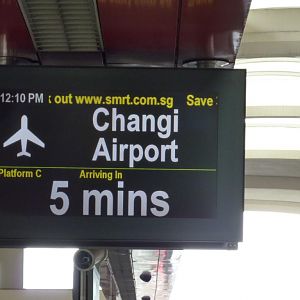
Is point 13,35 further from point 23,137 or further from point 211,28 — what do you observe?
point 211,28

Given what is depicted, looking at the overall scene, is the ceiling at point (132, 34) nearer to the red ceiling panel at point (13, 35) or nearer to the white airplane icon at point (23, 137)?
the red ceiling panel at point (13, 35)

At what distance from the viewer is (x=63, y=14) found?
462 centimetres

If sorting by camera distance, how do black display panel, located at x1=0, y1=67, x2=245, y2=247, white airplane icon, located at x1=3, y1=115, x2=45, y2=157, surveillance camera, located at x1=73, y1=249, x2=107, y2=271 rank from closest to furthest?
black display panel, located at x1=0, y1=67, x2=245, y2=247 → white airplane icon, located at x1=3, y1=115, x2=45, y2=157 → surveillance camera, located at x1=73, y1=249, x2=107, y2=271

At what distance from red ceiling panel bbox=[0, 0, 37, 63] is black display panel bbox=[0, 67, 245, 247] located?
11.9 inches

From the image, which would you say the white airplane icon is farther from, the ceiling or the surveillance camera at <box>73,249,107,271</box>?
the surveillance camera at <box>73,249,107,271</box>

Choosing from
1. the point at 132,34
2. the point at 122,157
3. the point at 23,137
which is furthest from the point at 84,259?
the point at 132,34

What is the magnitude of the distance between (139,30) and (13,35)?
831 millimetres

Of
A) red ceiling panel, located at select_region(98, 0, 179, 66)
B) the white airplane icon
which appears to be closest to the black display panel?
the white airplane icon

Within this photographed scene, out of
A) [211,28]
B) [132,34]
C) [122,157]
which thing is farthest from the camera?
[132,34]

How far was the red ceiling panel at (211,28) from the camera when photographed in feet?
14.2

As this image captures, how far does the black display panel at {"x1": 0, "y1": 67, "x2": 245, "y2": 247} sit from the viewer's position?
4.44m

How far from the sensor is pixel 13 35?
4883 millimetres

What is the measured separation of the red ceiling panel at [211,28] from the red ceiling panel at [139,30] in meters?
0.07

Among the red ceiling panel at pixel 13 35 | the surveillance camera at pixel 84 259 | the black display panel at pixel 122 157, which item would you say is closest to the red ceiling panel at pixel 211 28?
the black display panel at pixel 122 157
